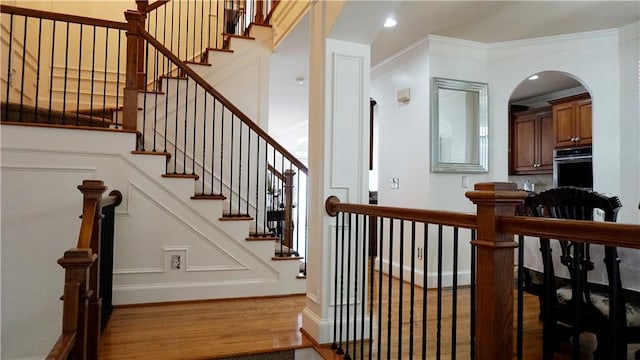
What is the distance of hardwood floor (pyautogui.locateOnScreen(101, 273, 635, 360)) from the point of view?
2.29 metres

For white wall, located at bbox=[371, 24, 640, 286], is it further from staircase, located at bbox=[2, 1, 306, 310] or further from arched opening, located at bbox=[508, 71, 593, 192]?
staircase, located at bbox=[2, 1, 306, 310]

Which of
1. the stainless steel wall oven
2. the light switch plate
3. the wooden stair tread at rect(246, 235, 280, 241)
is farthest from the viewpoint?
the stainless steel wall oven

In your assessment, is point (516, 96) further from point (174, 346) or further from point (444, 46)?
point (174, 346)

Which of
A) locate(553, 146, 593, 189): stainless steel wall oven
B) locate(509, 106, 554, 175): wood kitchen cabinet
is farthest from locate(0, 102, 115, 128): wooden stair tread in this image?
locate(509, 106, 554, 175): wood kitchen cabinet

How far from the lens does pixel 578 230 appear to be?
1.00m

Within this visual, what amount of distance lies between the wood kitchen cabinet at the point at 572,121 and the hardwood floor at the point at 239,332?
252 centimetres

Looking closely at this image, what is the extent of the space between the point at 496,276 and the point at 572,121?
15.1 feet

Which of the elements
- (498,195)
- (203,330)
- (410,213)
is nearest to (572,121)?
(410,213)

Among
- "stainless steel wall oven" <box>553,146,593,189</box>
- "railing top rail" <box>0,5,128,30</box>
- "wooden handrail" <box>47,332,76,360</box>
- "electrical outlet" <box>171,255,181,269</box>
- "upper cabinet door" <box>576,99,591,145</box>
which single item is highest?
"railing top rail" <box>0,5,128,30</box>

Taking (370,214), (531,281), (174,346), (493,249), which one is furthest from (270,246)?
(493,249)

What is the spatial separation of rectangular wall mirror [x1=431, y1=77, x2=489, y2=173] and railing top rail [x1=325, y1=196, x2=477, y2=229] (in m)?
1.80

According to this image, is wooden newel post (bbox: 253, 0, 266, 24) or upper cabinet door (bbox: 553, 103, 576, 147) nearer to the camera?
wooden newel post (bbox: 253, 0, 266, 24)

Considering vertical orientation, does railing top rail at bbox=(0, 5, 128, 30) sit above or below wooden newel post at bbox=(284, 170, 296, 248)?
above

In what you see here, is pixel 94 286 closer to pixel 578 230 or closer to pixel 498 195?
pixel 498 195
